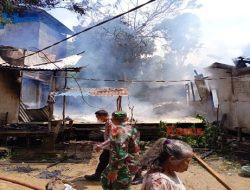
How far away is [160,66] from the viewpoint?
112 ft

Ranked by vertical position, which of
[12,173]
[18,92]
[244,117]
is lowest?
[12,173]

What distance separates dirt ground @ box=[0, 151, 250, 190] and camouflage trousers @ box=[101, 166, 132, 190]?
286 cm

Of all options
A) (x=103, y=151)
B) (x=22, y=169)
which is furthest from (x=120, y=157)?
(x=22, y=169)

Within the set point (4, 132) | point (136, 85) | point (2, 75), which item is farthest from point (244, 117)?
point (136, 85)

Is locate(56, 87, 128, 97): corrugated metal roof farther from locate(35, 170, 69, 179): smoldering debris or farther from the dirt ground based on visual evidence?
locate(35, 170, 69, 179): smoldering debris

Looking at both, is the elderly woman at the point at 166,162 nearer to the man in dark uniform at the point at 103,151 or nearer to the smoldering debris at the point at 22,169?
the man in dark uniform at the point at 103,151

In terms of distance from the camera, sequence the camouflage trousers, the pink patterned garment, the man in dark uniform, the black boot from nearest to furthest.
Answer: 1. the pink patterned garment
2. the camouflage trousers
3. the man in dark uniform
4. the black boot

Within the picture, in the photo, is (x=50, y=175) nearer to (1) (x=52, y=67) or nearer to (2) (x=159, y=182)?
(1) (x=52, y=67)

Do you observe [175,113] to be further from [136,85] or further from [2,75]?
[2,75]

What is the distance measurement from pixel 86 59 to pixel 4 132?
835 inches

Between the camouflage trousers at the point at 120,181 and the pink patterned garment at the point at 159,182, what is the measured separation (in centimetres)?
228

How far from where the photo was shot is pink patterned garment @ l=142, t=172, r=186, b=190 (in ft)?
7.70

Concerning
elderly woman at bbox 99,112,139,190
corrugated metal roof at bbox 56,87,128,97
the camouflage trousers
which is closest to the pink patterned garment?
elderly woman at bbox 99,112,139,190

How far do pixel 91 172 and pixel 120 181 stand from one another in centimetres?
481
